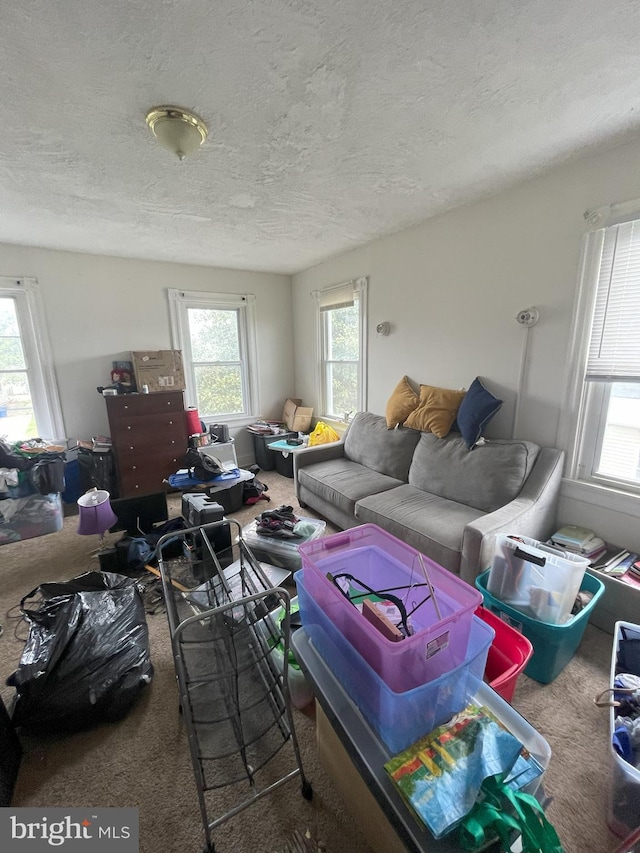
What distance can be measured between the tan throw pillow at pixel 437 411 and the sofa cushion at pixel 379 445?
0.18 meters

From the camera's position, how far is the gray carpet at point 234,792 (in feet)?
3.51

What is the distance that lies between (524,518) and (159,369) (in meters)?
3.53

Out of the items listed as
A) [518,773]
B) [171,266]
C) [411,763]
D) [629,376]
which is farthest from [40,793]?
[171,266]

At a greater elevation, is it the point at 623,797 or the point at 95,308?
the point at 95,308

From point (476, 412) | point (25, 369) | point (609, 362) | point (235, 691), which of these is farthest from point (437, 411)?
point (25, 369)

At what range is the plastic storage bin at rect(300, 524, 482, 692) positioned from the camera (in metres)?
0.88

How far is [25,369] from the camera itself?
3334 millimetres

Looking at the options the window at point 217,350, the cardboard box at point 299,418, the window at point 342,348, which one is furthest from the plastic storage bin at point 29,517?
the window at point 342,348

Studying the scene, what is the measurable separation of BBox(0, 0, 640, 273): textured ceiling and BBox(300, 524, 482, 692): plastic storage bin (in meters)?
1.75

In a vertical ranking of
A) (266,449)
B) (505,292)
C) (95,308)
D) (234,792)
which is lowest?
(234,792)

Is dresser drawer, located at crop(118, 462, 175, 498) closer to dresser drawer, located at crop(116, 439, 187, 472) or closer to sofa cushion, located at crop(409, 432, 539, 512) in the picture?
dresser drawer, located at crop(116, 439, 187, 472)

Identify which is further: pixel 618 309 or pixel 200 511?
pixel 200 511

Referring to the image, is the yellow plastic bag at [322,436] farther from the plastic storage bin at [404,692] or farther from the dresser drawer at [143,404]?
the plastic storage bin at [404,692]

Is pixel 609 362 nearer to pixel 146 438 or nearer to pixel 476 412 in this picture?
pixel 476 412
